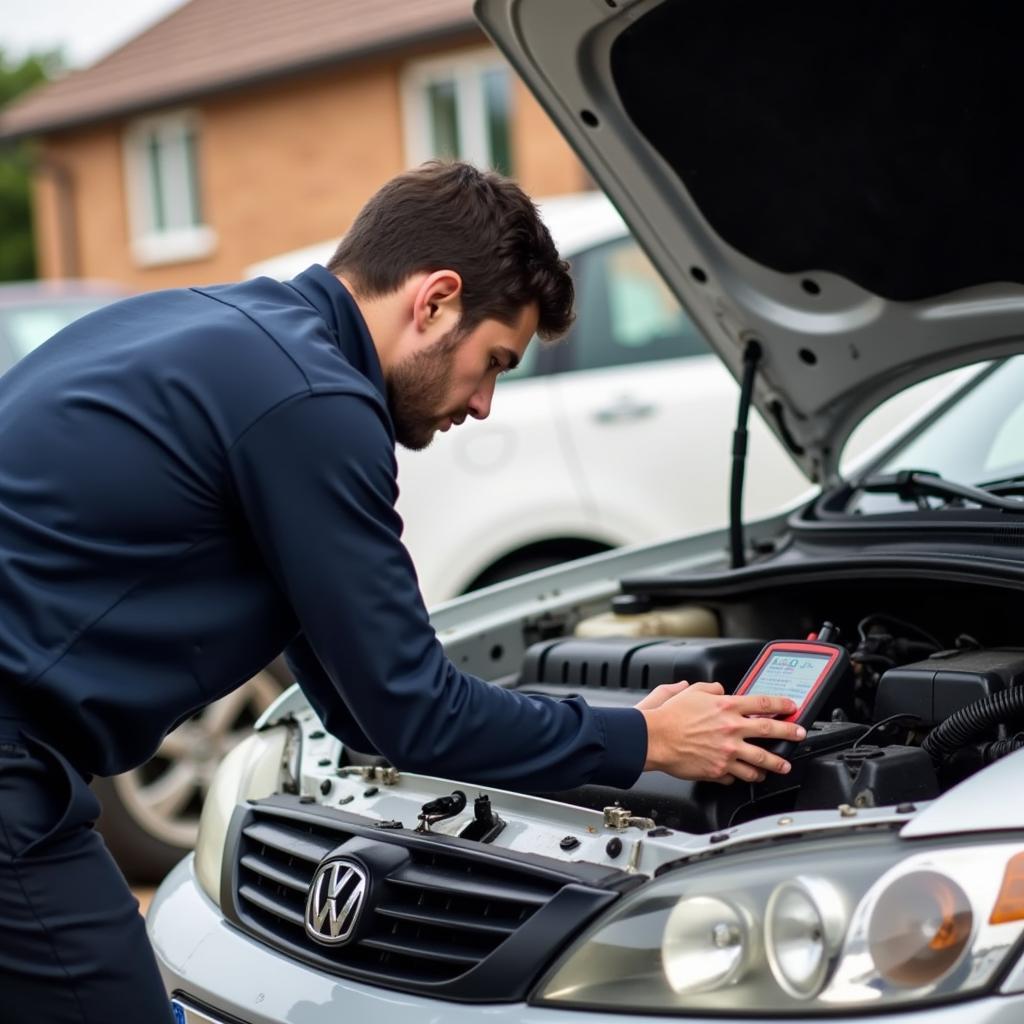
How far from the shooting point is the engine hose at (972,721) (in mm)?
2146

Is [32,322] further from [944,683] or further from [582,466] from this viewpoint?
[944,683]

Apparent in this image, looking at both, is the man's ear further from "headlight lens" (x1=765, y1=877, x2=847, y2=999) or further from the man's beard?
"headlight lens" (x1=765, y1=877, x2=847, y2=999)

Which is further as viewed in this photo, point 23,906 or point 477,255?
point 477,255

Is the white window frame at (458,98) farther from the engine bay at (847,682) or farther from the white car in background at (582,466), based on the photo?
the engine bay at (847,682)

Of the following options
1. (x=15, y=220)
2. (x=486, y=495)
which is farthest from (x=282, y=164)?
(x=15, y=220)

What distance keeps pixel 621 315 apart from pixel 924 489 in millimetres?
2376

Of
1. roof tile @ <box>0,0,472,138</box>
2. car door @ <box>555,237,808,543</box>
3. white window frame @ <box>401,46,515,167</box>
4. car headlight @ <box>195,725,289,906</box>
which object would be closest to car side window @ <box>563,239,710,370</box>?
car door @ <box>555,237,808,543</box>

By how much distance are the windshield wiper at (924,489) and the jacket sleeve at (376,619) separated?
107 centimetres

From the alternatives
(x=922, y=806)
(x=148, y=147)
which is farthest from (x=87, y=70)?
(x=922, y=806)

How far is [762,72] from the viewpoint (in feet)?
8.94

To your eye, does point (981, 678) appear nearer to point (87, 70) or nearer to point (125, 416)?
point (125, 416)

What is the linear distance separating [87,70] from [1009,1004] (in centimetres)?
1907

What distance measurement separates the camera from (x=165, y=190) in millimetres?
17312

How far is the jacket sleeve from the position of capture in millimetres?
1869
